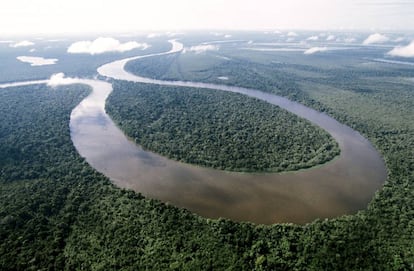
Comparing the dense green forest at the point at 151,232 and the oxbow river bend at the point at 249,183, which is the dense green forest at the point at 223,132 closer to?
the oxbow river bend at the point at 249,183

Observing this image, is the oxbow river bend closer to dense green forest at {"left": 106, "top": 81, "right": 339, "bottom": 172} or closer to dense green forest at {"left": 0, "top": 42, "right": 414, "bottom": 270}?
dense green forest at {"left": 106, "top": 81, "right": 339, "bottom": 172}

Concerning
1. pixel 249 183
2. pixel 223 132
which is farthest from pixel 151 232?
pixel 223 132

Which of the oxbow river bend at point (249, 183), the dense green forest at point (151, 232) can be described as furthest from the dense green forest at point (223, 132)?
the dense green forest at point (151, 232)

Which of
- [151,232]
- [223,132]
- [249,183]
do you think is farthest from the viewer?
[223,132]

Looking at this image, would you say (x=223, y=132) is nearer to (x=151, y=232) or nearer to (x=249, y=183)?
(x=249, y=183)

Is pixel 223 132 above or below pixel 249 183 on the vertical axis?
above

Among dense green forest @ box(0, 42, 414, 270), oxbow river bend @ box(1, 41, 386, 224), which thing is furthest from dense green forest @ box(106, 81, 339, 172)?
dense green forest @ box(0, 42, 414, 270)

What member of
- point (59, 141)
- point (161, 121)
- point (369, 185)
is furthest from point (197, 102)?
point (369, 185)
